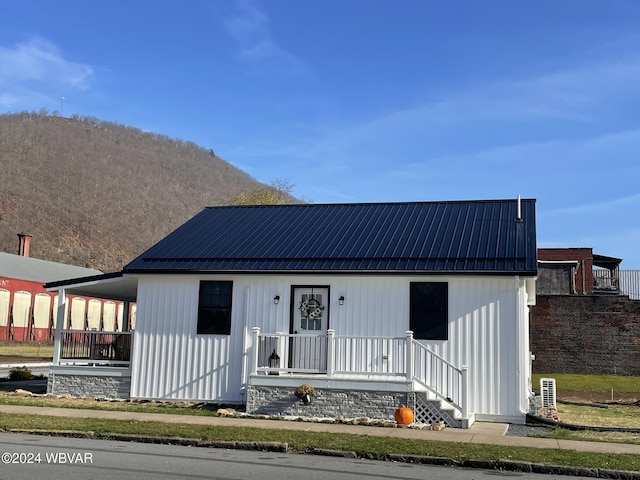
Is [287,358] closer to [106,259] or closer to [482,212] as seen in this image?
[482,212]

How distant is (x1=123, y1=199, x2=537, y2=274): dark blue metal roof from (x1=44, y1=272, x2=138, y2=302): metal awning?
34.6 inches

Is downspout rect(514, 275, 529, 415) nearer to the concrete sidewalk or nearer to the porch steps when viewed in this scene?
the concrete sidewalk

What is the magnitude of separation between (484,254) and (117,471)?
10492 mm

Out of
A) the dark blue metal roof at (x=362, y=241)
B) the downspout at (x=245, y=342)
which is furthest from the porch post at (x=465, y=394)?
the downspout at (x=245, y=342)

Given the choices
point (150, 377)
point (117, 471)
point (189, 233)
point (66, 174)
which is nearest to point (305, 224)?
point (189, 233)

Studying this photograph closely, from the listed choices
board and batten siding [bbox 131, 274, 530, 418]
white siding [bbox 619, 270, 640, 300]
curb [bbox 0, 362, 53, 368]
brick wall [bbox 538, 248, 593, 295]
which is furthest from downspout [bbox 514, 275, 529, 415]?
curb [bbox 0, 362, 53, 368]

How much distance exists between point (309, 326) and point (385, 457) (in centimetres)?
689

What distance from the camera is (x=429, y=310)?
55.6 ft

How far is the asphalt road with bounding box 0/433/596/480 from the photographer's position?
29.9 ft

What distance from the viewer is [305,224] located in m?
20.9

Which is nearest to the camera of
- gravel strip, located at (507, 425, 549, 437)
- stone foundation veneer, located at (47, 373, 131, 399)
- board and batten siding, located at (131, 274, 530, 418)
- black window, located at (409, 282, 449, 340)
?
gravel strip, located at (507, 425, 549, 437)

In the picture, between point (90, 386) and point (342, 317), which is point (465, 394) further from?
point (90, 386)

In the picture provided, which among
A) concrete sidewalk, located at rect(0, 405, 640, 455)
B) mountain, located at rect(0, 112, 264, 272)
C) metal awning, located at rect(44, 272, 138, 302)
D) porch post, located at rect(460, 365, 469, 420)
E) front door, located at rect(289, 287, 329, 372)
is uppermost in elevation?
mountain, located at rect(0, 112, 264, 272)

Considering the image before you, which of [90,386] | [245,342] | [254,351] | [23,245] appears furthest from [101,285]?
[23,245]
